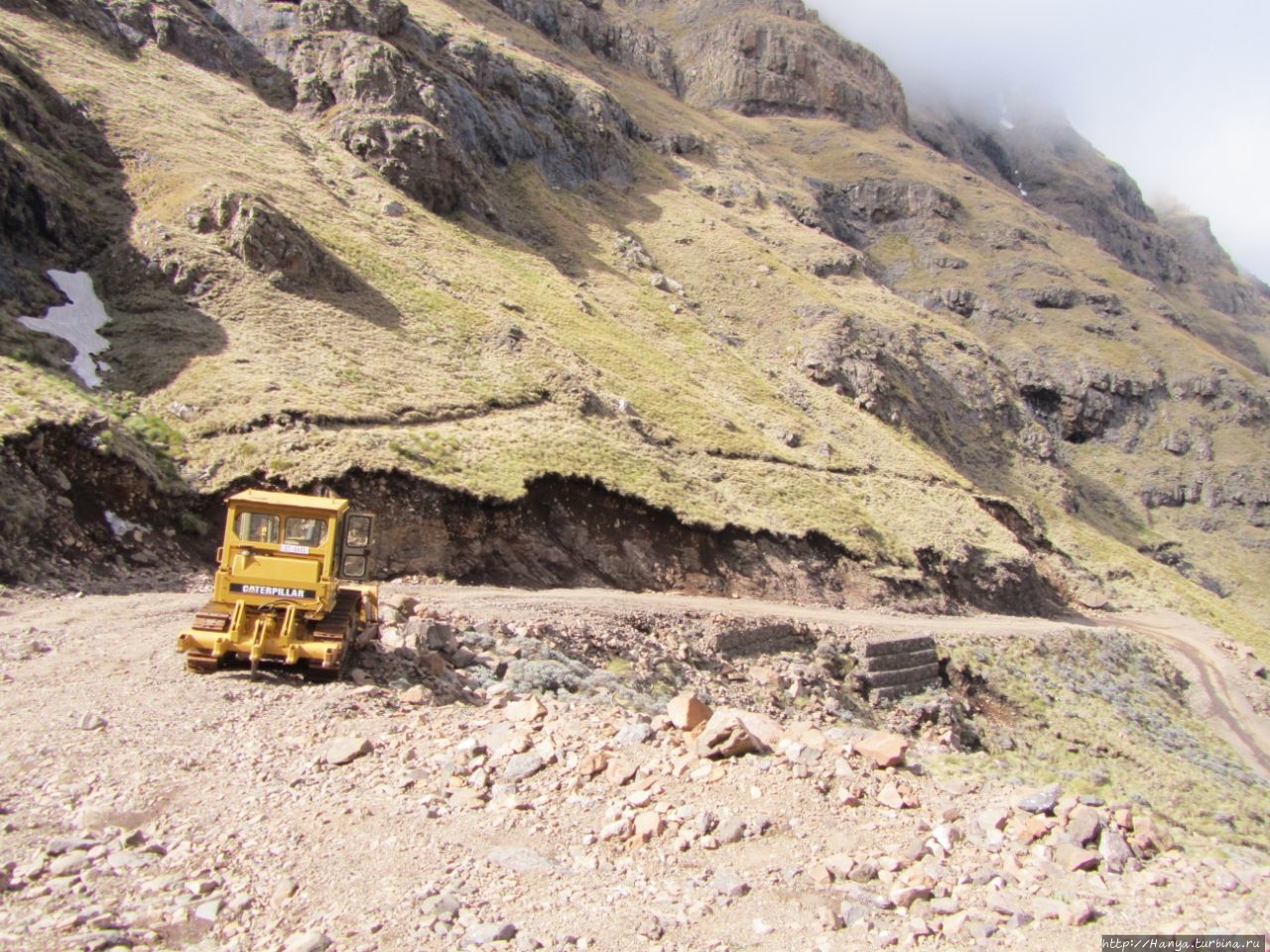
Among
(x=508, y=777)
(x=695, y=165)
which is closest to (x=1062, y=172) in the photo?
(x=695, y=165)

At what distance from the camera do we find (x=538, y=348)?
34906mm

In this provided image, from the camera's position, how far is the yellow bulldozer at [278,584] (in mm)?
11703

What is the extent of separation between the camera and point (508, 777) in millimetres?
9805

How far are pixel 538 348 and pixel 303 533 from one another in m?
23.7

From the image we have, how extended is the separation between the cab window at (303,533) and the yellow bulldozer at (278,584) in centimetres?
1

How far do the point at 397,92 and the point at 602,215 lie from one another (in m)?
17.0

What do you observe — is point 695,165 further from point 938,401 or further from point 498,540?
point 498,540

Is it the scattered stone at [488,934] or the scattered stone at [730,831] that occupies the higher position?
the scattered stone at [730,831]

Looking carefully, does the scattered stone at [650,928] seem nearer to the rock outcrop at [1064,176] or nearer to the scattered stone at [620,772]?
the scattered stone at [620,772]

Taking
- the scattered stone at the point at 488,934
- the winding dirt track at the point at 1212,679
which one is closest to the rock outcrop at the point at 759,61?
the winding dirt track at the point at 1212,679

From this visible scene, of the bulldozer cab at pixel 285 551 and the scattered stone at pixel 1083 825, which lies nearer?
the scattered stone at pixel 1083 825

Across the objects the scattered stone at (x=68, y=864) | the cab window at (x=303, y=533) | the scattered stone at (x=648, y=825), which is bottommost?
the scattered stone at (x=68, y=864)

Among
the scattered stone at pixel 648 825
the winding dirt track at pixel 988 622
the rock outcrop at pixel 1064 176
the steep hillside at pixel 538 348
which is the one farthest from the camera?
the rock outcrop at pixel 1064 176

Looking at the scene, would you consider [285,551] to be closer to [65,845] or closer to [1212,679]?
[65,845]
